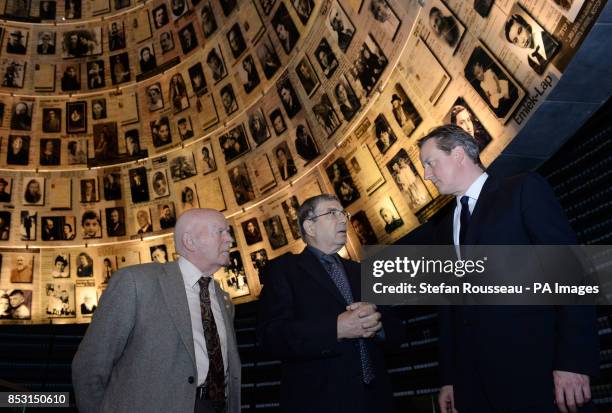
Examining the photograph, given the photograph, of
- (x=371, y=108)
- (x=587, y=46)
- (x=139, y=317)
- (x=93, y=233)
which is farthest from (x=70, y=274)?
(x=587, y=46)

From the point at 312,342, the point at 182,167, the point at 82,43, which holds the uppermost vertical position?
the point at 82,43

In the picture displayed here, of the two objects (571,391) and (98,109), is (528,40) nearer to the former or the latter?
(571,391)

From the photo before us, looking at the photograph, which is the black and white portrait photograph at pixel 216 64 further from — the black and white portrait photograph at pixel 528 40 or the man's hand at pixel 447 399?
the man's hand at pixel 447 399

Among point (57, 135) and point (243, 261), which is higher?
point (57, 135)

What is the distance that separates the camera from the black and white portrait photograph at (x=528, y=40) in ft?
19.7

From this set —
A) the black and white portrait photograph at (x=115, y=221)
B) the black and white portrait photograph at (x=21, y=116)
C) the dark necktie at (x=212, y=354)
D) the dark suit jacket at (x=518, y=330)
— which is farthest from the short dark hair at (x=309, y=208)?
the black and white portrait photograph at (x=21, y=116)

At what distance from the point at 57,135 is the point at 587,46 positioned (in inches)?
506

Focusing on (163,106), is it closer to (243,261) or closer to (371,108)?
(243,261)

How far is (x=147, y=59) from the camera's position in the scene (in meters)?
14.5

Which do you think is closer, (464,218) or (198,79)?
(464,218)

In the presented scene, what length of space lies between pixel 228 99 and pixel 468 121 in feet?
22.6

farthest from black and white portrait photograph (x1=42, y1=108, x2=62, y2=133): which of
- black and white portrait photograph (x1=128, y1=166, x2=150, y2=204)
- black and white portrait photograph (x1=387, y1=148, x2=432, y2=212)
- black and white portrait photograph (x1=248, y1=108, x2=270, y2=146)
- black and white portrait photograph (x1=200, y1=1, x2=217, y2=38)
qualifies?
black and white portrait photograph (x1=387, y1=148, x2=432, y2=212)

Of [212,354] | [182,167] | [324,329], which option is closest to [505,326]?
[324,329]

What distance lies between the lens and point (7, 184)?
46.0ft
